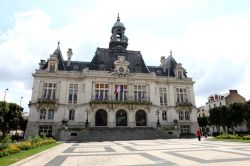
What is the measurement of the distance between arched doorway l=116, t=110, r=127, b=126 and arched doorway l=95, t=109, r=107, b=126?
2.64m

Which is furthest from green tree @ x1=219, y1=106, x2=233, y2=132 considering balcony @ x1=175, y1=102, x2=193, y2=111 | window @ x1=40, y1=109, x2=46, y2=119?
window @ x1=40, y1=109, x2=46, y2=119

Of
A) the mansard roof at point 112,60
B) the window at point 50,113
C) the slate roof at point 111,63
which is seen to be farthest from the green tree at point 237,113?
the window at point 50,113

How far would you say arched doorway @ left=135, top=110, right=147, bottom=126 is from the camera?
41.7 meters

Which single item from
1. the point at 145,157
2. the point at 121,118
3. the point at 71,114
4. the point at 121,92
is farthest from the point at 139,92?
the point at 145,157

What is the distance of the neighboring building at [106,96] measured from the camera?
38.9 metres

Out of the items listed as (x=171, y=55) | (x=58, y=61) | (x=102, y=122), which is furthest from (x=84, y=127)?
(x=171, y=55)

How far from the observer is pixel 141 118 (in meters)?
42.1

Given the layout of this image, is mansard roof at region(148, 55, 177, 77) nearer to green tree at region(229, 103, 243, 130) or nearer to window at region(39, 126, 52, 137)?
green tree at region(229, 103, 243, 130)

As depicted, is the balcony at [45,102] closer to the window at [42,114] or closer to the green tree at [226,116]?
the window at [42,114]

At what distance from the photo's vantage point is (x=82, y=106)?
1577 inches

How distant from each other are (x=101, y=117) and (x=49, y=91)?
498 inches

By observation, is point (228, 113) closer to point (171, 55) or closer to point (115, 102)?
point (171, 55)

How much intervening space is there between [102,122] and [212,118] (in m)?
30.0

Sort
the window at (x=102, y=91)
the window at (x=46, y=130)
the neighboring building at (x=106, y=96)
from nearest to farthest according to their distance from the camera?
the window at (x=46, y=130) → the neighboring building at (x=106, y=96) → the window at (x=102, y=91)
